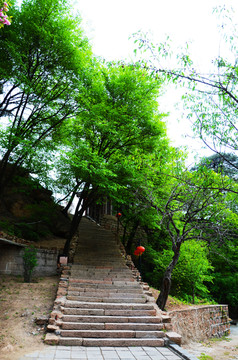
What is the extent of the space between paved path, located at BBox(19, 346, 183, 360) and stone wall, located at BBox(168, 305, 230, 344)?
3.83 m

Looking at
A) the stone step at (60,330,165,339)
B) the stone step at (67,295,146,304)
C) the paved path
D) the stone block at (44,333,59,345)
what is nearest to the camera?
the paved path

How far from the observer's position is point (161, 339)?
21.6 ft

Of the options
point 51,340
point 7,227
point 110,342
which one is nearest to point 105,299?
point 110,342

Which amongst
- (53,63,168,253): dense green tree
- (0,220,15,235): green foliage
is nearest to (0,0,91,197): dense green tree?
(53,63,168,253): dense green tree

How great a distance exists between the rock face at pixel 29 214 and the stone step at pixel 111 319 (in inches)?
318

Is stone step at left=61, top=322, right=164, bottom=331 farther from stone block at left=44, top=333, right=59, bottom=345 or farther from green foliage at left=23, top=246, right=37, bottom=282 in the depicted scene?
green foliage at left=23, top=246, right=37, bottom=282

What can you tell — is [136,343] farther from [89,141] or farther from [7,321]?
[89,141]

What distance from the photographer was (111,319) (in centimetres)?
725

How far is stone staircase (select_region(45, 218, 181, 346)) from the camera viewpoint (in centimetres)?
645

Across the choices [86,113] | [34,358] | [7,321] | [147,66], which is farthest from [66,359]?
[86,113]

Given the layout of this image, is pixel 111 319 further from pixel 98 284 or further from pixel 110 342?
pixel 98 284

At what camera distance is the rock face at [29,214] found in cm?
1508

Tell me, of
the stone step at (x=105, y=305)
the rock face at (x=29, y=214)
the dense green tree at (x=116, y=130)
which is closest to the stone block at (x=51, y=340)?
the stone step at (x=105, y=305)

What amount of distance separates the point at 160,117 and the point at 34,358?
1143 centimetres
